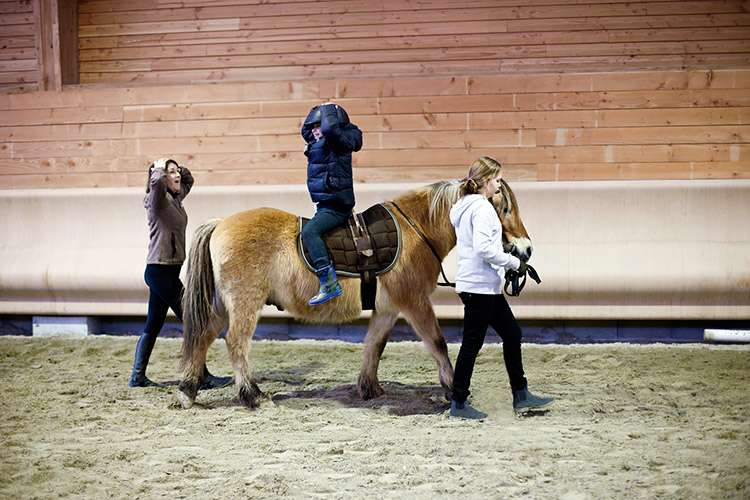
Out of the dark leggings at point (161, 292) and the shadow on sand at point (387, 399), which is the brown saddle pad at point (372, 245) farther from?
the dark leggings at point (161, 292)

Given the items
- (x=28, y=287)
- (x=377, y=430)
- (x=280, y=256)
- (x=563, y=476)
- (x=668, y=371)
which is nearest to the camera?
(x=563, y=476)

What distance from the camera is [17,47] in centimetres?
1071

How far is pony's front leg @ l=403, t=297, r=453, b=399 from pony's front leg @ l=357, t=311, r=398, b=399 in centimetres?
33

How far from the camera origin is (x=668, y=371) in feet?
25.0

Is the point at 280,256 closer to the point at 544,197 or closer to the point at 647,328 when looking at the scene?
the point at 544,197

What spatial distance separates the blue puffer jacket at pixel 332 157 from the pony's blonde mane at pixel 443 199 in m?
0.69

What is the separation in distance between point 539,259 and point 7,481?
229 inches

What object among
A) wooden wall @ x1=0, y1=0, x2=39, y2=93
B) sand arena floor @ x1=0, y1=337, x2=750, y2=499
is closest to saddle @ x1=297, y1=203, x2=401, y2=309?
sand arena floor @ x1=0, y1=337, x2=750, y2=499

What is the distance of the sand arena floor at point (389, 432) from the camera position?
4617 millimetres

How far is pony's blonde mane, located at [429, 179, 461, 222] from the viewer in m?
6.61

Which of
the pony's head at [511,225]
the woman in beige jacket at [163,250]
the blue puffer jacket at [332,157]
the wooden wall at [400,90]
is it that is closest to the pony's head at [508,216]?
the pony's head at [511,225]

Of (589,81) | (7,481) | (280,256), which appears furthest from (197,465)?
(589,81)

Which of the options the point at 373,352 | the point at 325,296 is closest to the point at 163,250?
the point at 325,296

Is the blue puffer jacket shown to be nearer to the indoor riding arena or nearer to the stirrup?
the indoor riding arena
